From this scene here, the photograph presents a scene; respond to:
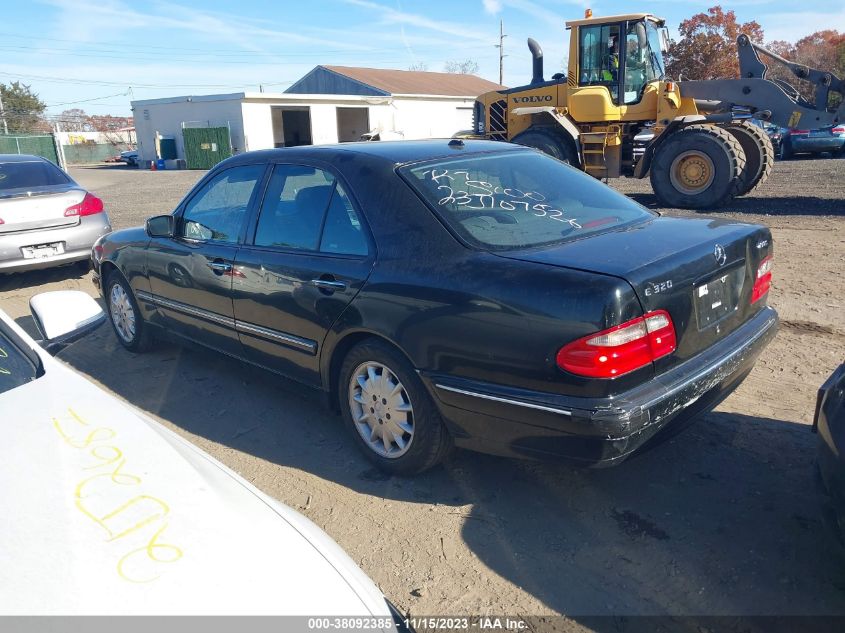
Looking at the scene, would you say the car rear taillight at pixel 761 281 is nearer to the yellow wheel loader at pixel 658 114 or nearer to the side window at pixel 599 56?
the yellow wheel loader at pixel 658 114

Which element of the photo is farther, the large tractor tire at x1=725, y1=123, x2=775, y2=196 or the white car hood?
the large tractor tire at x1=725, y1=123, x2=775, y2=196

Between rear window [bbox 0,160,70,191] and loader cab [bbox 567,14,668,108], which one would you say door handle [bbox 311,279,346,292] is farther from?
loader cab [bbox 567,14,668,108]

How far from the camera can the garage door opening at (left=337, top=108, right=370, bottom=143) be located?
40.0 metres

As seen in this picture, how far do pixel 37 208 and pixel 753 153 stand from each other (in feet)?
36.3

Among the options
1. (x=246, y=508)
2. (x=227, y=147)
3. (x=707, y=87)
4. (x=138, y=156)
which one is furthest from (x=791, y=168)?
(x=138, y=156)

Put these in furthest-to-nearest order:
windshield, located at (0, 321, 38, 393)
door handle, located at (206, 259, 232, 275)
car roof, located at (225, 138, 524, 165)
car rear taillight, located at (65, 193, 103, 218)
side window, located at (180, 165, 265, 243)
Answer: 1. car rear taillight, located at (65, 193, 103, 218)
2. side window, located at (180, 165, 265, 243)
3. door handle, located at (206, 259, 232, 275)
4. car roof, located at (225, 138, 524, 165)
5. windshield, located at (0, 321, 38, 393)

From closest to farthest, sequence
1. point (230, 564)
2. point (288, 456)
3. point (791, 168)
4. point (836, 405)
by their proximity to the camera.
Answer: point (230, 564) → point (836, 405) → point (288, 456) → point (791, 168)

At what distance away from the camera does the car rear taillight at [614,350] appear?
2643 millimetres

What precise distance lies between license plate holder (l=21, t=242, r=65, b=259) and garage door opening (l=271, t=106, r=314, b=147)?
31750mm

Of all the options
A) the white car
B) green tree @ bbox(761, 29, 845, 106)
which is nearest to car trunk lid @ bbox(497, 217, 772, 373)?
the white car

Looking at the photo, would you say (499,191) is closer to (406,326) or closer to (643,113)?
(406,326)

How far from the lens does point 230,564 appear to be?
1651 mm

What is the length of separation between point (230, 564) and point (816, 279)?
6.79 meters

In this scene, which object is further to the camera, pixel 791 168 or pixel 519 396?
pixel 791 168
